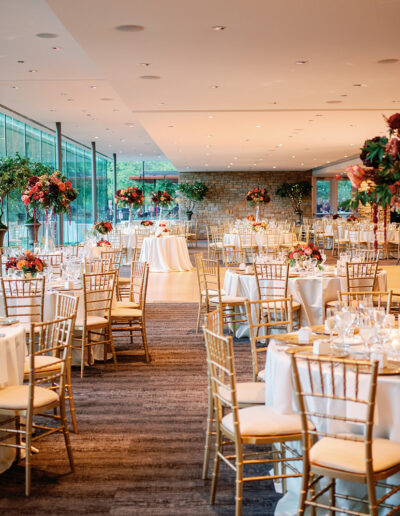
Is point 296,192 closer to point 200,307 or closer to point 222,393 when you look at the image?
point 200,307

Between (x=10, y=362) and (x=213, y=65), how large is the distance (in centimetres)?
530

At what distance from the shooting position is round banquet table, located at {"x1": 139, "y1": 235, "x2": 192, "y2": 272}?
52.1 ft

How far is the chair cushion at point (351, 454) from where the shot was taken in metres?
2.94

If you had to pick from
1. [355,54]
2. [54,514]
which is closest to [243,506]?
[54,514]

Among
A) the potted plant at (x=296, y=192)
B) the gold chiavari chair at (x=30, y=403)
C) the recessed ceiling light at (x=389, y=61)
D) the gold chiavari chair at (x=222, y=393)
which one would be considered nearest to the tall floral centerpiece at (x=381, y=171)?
the gold chiavari chair at (x=222, y=393)

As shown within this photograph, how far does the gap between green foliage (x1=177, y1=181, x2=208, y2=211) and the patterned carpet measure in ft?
75.0

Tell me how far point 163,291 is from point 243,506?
8.72m

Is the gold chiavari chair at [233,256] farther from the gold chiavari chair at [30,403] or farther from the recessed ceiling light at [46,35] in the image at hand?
the gold chiavari chair at [30,403]

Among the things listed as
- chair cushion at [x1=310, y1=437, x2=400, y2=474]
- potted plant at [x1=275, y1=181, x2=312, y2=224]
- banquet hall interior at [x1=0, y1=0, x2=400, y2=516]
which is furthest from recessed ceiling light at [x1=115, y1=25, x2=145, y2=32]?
potted plant at [x1=275, y1=181, x2=312, y2=224]

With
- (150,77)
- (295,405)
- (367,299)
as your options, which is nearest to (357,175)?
(367,299)

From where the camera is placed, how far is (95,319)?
22.0ft

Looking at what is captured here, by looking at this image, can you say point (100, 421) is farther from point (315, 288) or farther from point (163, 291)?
point (163, 291)

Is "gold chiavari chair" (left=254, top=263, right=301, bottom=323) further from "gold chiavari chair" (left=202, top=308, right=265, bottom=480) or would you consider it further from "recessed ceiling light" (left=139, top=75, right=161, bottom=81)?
"gold chiavari chair" (left=202, top=308, right=265, bottom=480)

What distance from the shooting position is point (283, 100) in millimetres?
10891
